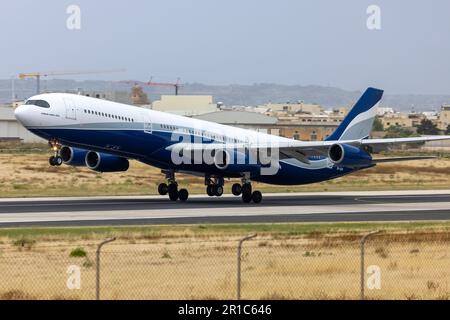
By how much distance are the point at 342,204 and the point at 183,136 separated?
1041cm

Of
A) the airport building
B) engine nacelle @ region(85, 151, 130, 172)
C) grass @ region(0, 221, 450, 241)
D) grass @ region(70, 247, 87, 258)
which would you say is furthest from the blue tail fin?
the airport building

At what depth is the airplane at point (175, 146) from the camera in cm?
5391

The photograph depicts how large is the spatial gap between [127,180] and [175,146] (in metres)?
26.8

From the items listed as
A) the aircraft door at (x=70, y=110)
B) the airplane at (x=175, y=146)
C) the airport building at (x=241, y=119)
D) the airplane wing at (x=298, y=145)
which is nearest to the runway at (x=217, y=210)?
the airplane at (x=175, y=146)

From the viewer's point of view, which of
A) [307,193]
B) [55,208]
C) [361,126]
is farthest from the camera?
[307,193]

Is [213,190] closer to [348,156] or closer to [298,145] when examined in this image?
[298,145]

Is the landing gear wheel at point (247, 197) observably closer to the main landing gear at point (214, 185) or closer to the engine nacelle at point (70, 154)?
the main landing gear at point (214, 185)

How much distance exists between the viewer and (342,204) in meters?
59.1

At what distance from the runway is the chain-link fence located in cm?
967

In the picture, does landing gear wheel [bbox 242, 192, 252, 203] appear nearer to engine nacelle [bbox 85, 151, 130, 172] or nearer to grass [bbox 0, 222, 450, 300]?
engine nacelle [bbox 85, 151, 130, 172]

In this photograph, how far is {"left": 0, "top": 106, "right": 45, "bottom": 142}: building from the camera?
160m

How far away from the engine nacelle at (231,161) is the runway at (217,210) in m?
2.17
